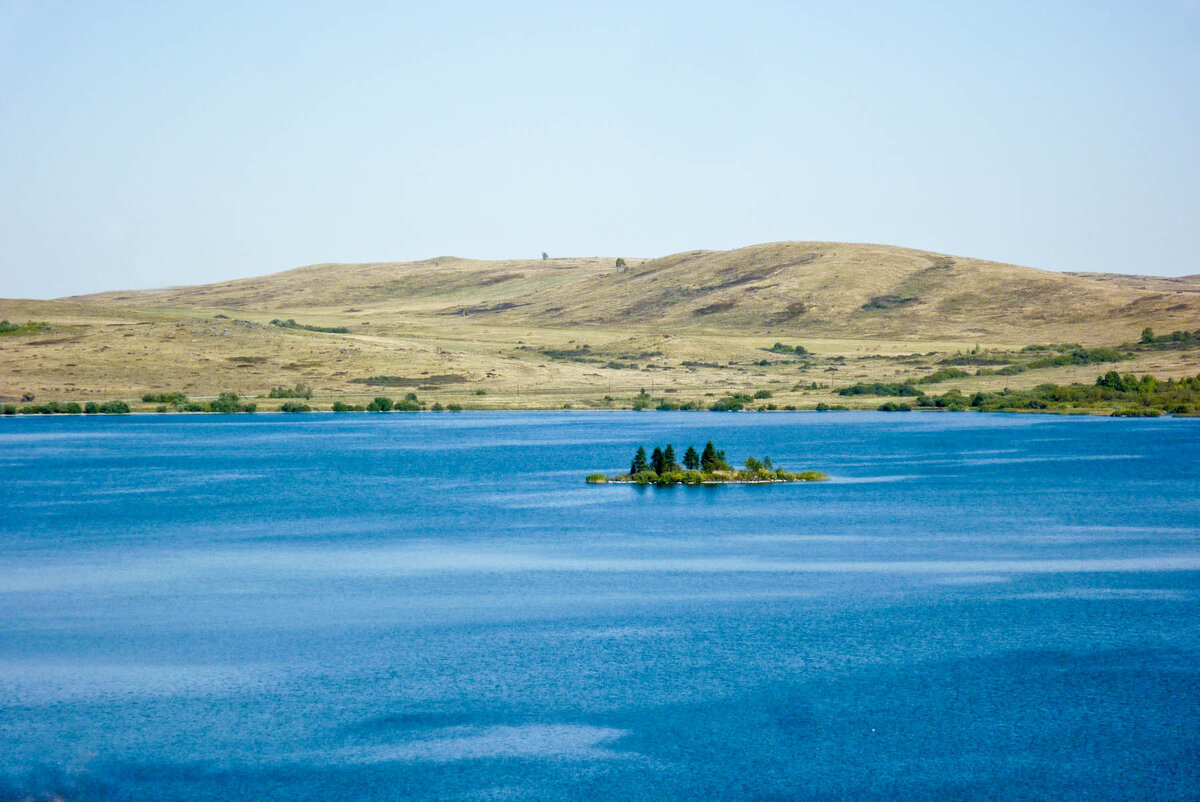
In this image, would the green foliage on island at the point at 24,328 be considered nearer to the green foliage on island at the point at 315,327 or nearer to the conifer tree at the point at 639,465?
the green foliage on island at the point at 315,327

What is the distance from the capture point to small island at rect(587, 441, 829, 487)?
67.0m

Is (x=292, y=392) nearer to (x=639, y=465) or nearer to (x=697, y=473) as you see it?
(x=639, y=465)

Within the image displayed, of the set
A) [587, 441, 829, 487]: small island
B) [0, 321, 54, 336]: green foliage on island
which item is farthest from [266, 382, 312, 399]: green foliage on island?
[587, 441, 829, 487]: small island

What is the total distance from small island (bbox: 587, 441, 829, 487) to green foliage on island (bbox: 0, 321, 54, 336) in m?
93.8

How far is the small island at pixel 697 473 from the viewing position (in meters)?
67.0

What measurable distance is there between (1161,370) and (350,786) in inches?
4544

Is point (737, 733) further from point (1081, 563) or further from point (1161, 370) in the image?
point (1161, 370)

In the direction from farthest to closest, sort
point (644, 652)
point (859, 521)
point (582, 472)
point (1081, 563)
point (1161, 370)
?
point (1161, 370) < point (582, 472) < point (859, 521) < point (1081, 563) < point (644, 652)

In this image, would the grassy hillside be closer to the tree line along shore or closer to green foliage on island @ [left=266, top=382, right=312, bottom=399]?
green foliage on island @ [left=266, top=382, right=312, bottom=399]

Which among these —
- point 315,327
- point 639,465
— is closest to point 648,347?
point 315,327

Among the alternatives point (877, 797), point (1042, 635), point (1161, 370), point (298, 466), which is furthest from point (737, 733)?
point (1161, 370)

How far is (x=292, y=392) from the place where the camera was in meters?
130

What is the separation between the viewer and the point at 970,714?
28203 millimetres

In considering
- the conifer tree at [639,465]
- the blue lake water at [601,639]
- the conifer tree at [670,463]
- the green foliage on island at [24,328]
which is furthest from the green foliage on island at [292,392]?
the conifer tree at [670,463]
